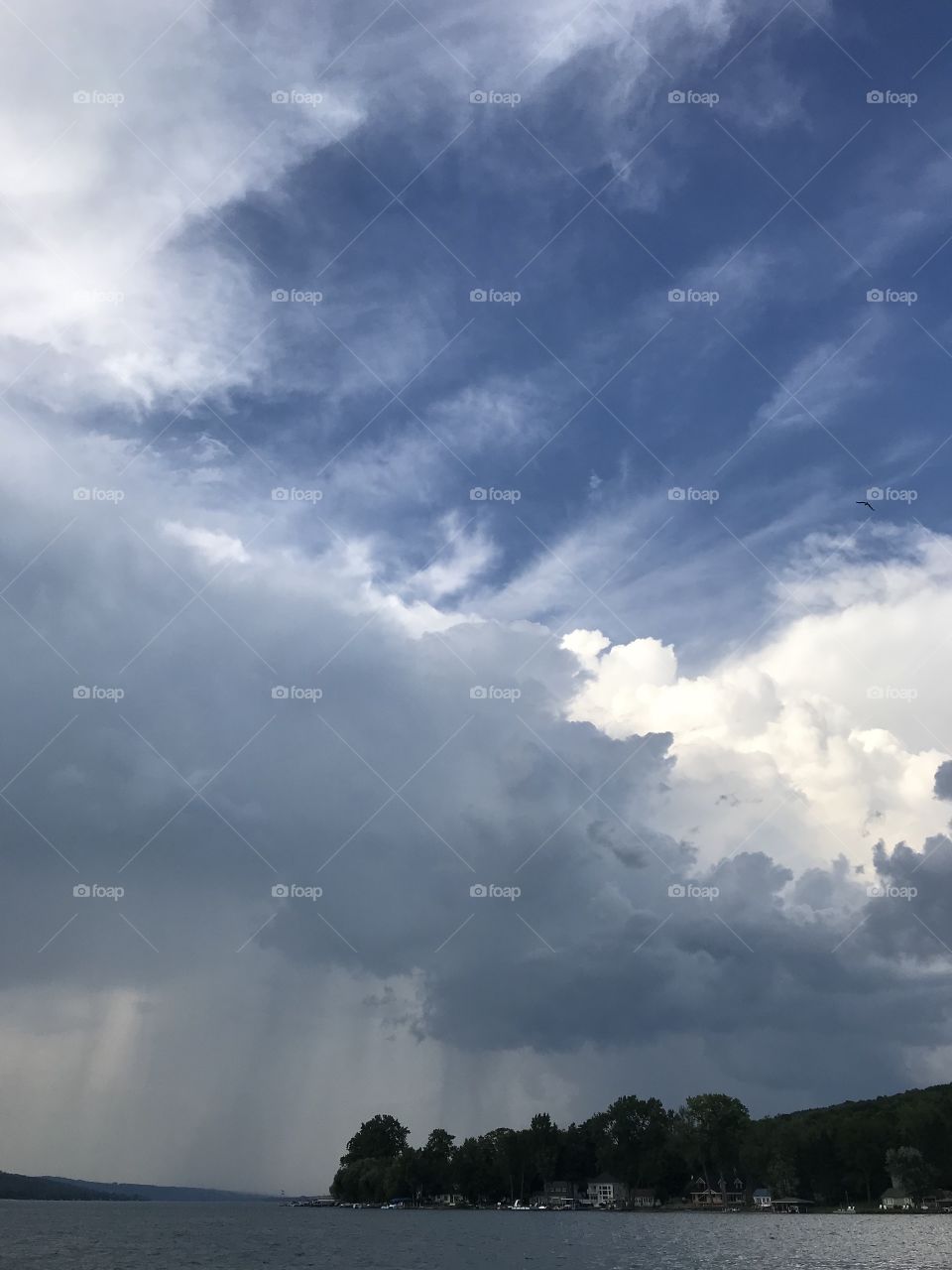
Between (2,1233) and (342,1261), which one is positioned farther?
(2,1233)

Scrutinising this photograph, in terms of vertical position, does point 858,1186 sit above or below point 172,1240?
above

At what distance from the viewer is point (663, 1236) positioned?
12356 centimetres

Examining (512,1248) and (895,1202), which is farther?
(895,1202)

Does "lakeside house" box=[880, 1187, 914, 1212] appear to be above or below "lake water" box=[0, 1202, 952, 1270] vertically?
above

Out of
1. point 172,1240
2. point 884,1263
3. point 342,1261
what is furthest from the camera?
point 172,1240

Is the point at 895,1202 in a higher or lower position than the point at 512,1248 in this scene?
higher

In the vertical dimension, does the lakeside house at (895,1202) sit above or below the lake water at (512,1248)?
above

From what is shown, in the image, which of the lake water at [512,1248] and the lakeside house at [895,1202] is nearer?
the lake water at [512,1248]

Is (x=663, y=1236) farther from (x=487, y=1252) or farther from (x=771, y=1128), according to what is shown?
(x=771, y=1128)

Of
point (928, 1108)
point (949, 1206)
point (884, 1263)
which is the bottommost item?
point (884, 1263)

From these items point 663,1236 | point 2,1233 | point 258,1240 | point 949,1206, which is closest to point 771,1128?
point 949,1206

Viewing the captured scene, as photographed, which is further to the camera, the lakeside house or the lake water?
the lakeside house

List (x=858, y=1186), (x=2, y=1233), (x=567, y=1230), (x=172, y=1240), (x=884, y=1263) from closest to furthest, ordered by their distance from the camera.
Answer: (x=884, y=1263), (x=172, y=1240), (x=2, y=1233), (x=567, y=1230), (x=858, y=1186)

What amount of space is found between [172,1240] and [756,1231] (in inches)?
2564
